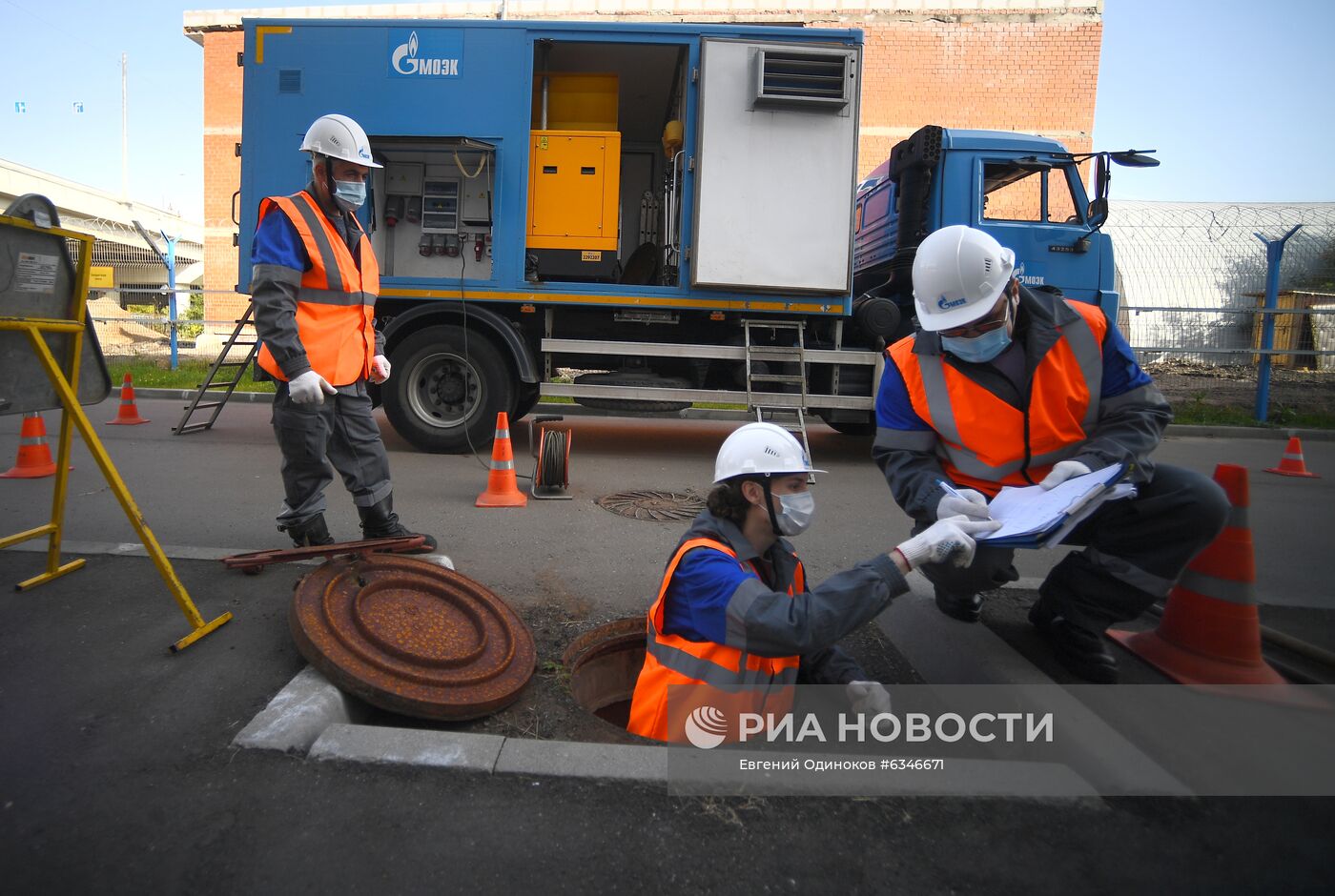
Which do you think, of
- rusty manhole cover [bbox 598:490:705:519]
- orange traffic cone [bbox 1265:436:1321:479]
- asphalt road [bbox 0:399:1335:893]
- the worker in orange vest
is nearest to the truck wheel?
rusty manhole cover [bbox 598:490:705:519]

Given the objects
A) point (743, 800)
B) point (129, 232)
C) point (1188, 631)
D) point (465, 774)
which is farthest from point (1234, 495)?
point (129, 232)

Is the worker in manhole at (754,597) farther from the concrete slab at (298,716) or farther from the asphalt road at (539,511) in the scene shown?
the asphalt road at (539,511)

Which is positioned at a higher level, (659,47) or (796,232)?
(659,47)

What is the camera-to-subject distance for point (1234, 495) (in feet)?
9.63

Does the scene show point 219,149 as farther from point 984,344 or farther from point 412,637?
point 984,344

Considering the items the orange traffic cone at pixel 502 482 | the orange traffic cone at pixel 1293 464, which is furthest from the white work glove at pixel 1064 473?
the orange traffic cone at pixel 1293 464

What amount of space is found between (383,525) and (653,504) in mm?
2278

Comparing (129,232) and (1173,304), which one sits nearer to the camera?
(1173,304)

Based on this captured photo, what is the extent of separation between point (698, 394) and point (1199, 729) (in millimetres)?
5456

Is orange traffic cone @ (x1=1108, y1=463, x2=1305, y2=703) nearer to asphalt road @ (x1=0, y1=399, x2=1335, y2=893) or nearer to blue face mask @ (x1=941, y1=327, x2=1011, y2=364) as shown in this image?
asphalt road @ (x1=0, y1=399, x2=1335, y2=893)

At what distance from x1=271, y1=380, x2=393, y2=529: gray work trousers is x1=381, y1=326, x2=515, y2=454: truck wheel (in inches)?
138

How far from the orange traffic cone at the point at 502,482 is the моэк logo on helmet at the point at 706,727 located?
3.30 m

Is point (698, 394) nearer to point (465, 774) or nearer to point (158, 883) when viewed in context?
A: point (465, 774)

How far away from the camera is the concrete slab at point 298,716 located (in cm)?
222
